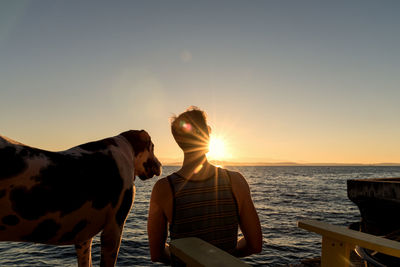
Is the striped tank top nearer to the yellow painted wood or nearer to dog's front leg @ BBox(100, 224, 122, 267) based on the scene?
the yellow painted wood

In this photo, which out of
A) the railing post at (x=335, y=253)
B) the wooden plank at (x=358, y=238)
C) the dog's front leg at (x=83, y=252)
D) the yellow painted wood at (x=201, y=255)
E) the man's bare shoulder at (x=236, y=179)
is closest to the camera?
the yellow painted wood at (x=201, y=255)

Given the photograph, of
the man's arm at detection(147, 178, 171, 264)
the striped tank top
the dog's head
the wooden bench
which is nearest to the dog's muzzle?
the dog's head

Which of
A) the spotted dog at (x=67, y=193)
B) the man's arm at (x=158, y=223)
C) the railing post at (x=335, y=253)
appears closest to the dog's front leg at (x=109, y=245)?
the spotted dog at (x=67, y=193)

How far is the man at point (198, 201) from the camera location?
6.75 ft

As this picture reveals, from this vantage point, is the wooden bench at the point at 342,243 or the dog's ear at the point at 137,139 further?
the dog's ear at the point at 137,139

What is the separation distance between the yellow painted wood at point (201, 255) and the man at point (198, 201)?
76cm

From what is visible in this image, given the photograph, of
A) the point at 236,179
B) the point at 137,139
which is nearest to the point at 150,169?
the point at 137,139

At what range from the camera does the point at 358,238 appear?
1.72 meters

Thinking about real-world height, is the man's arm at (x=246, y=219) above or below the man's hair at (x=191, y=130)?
below

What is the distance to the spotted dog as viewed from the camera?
209cm

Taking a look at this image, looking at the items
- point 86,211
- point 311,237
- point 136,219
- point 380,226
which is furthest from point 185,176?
A: point 136,219

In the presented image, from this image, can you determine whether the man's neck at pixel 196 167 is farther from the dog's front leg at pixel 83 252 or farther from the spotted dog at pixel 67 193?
the dog's front leg at pixel 83 252

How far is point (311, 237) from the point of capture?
1429 cm

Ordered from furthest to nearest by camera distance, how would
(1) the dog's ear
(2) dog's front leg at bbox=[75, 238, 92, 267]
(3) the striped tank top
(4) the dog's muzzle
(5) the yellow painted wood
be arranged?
(4) the dog's muzzle, (1) the dog's ear, (2) dog's front leg at bbox=[75, 238, 92, 267], (3) the striped tank top, (5) the yellow painted wood
